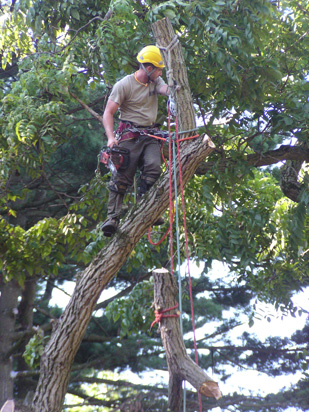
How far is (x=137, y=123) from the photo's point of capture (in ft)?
15.4

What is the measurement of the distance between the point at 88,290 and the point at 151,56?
6.53ft

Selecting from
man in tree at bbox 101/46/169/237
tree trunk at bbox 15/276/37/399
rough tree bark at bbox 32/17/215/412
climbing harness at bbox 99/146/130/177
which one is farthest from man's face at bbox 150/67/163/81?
tree trunk at bbox 15/276/37/399

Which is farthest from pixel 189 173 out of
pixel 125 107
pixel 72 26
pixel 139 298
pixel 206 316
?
pixel 206 316

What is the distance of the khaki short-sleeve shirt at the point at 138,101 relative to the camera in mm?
4617

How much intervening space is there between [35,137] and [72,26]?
1.82m

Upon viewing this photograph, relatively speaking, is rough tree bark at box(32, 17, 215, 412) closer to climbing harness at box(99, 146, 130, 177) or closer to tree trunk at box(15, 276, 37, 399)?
climbing harness at box(99, 146, 130, 177)

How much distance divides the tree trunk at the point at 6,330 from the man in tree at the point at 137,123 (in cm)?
617

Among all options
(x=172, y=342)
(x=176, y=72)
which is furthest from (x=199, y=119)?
(x=172, y=342)

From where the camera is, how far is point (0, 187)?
21.8ft

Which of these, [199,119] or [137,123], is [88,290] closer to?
[137,123]

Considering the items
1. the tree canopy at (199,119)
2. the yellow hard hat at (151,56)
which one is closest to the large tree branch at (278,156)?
the tree canopy at (199,119)

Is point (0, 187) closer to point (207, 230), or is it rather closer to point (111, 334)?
point (207, 230)

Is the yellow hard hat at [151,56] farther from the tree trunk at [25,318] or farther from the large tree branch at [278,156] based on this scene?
the tree trunk at [25,318]

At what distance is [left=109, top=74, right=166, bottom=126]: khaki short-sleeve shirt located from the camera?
462cm
